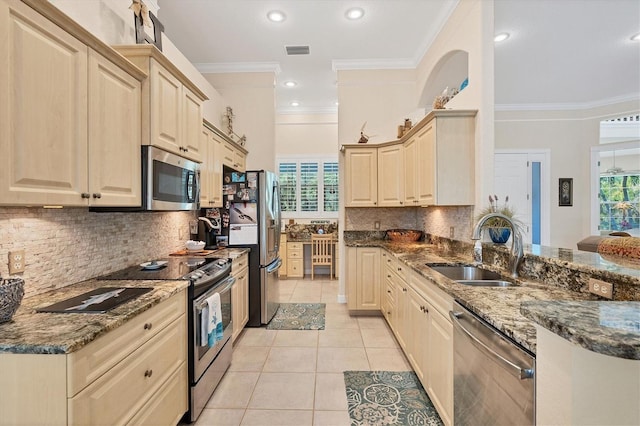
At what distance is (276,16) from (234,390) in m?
3.60

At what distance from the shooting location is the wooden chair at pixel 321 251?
5.70m

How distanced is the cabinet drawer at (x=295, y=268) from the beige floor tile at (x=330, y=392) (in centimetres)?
338

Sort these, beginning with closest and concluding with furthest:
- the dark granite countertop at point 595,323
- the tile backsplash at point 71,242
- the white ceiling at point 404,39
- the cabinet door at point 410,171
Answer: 1. the dark granite countertop at point 595,323
2. the tile backsplash at point 71,242
3. the white ceiling at point 404,39
4. the cabinet door at point 410,171

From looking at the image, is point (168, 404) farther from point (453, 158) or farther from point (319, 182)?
point (319, 182)

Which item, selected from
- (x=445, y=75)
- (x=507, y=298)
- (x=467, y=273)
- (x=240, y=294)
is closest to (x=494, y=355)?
(x=507, y=298)

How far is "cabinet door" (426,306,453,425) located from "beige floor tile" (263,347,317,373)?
3.47 feet

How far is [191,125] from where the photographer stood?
2396mm

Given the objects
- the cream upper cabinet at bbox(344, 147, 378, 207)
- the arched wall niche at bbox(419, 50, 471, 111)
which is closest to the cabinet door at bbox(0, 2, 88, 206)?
the cream upper cabinet at bbox(344, 147, 378, 207)

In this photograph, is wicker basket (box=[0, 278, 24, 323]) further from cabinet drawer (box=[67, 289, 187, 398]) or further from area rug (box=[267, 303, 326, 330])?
area rug (box=[267, 303, 326, 330])

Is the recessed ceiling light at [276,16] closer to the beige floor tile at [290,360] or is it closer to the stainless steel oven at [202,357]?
the stainless steel oven at [202,357]

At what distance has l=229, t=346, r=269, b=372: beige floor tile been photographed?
2.60m

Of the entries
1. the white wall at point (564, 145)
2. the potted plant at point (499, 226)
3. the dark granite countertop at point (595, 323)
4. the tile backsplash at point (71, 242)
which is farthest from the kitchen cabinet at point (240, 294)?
the white wall at point (564, 145)

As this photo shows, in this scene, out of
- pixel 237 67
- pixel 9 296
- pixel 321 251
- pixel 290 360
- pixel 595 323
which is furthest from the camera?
pixel 321 251

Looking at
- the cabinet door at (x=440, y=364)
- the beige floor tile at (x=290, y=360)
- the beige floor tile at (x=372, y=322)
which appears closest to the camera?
the cabinet door at (x=440, y=364)
